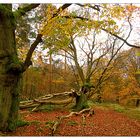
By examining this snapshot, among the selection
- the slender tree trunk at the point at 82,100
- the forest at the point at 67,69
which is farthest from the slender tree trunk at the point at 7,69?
the slender tree trunk at the point at 82,100

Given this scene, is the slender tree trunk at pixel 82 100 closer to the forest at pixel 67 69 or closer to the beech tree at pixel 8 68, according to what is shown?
the forest at pixel 67 69

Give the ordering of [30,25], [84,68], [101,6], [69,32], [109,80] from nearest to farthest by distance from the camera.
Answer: [101,6], [69,32], [30,25], [84,68], [109,80]

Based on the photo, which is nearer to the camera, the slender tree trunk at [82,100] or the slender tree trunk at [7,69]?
the slender tree trunk at [7,69]

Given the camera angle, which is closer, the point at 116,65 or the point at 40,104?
the point at 40,104

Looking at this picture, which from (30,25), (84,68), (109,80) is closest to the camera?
(30,25)

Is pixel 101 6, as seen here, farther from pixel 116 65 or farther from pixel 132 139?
pixel 116 65

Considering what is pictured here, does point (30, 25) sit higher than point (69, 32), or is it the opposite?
point (30, 25)

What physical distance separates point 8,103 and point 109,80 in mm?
13977

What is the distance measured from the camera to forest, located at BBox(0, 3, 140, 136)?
7.58 meters

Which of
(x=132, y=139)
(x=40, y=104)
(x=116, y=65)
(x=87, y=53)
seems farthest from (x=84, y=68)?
(x=132, y=139)

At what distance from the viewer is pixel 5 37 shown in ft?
24.8

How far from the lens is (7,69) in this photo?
7422 millimetres

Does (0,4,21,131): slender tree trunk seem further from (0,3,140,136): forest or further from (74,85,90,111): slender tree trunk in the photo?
(74,85,90,111): slender tree trunk

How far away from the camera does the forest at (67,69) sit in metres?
7.58
